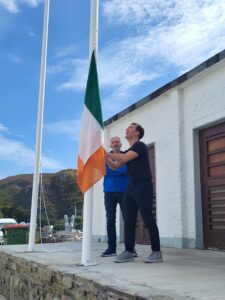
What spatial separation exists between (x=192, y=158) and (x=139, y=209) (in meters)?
3.25

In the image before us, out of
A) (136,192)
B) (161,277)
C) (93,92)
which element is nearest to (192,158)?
(136,192)

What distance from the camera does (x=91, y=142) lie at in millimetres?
5328

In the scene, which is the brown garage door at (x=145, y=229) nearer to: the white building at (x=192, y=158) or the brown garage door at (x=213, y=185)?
the white building at (x=192, y=158)

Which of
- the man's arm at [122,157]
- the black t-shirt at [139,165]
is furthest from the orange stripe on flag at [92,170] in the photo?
the black t-shirt at [139,165]

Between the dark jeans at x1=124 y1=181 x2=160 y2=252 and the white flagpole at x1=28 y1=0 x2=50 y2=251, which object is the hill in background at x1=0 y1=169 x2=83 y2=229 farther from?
the dark jeans at x1=124 y1=181 x2=160 y2=252

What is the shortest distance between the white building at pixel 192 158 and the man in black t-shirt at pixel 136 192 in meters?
2.65

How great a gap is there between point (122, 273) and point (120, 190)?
Answer: 2.06 metres

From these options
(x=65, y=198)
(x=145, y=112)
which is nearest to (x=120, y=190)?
(x=145, y=112)

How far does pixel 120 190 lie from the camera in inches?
251

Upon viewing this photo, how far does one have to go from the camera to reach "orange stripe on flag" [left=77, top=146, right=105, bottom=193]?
5.30 metres

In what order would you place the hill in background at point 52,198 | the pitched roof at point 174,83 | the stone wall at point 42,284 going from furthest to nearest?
the hill in background at point 52,198 → the pitched roof at point 174,83 → the stone wall at point 42,284

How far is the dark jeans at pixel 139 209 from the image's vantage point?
17.5 ft

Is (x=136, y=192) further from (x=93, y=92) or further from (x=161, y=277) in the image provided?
(x=161, y=277)

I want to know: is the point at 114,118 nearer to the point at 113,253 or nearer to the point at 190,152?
the point at 190,152
